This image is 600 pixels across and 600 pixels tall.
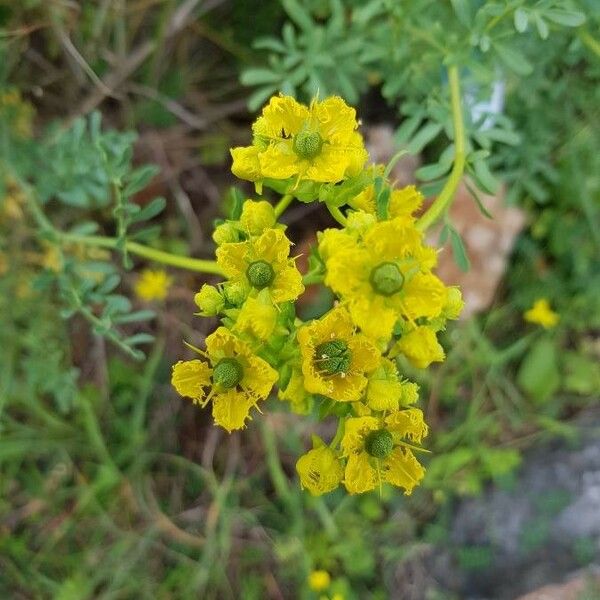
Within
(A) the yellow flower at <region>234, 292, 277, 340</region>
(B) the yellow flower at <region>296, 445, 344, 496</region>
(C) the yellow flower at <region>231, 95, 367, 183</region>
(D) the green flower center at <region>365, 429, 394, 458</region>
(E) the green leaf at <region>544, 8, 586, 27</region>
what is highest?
(E) the green leaf at <region>544, 8, 586, 27</region>

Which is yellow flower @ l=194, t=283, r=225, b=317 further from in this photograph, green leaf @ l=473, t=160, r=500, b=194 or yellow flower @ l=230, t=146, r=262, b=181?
green leaf @ l=473, t=160, r=500, b=194

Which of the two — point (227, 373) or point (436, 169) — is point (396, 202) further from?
point (227, 373)

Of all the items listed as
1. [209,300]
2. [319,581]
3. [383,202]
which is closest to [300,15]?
[383,202]

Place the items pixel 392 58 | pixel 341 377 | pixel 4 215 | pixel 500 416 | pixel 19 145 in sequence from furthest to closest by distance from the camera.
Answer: pixel 500 416, pixel 4 215, pixel 19 145, pixel 392 58, pixel 341 377

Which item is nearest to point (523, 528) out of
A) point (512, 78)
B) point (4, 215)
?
point (512, 78)

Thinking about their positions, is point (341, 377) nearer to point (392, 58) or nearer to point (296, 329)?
point (296, 329)

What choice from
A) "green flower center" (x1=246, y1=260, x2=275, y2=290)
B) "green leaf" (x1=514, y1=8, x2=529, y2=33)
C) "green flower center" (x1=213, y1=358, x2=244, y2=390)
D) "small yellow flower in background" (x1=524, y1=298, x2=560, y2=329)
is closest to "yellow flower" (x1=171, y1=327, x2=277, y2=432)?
"green flower center" (x1=213, y1=358, x2=244, y2=390)

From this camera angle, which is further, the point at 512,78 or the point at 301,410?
the point at 512,78
